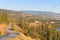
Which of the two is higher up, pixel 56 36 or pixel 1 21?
pixel 1 21

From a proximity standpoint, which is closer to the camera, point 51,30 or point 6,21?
point 6,21

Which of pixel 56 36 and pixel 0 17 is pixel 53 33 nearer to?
pixel 56 36

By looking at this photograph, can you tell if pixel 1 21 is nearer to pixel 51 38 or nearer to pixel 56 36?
pixel 51 38

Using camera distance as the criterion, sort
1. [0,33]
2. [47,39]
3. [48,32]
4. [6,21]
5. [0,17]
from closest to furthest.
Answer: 1. [0,33]
2. [0,17]
3. [6,21]
4. [47,39]
5. [48,32]

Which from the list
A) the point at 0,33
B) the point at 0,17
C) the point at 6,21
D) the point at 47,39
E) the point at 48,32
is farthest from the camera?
the point at 48,32

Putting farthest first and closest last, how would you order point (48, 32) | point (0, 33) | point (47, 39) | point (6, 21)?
point (48, 32), point (47, 39), point (6, 21), point (0, 33)

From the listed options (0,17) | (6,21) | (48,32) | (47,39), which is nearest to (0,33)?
(0,17)

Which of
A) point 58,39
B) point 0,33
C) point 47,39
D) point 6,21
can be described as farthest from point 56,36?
point 0,33

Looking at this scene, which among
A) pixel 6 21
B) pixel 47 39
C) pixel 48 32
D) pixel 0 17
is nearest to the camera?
pixel 0 17

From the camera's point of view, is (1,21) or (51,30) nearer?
(1,21)
